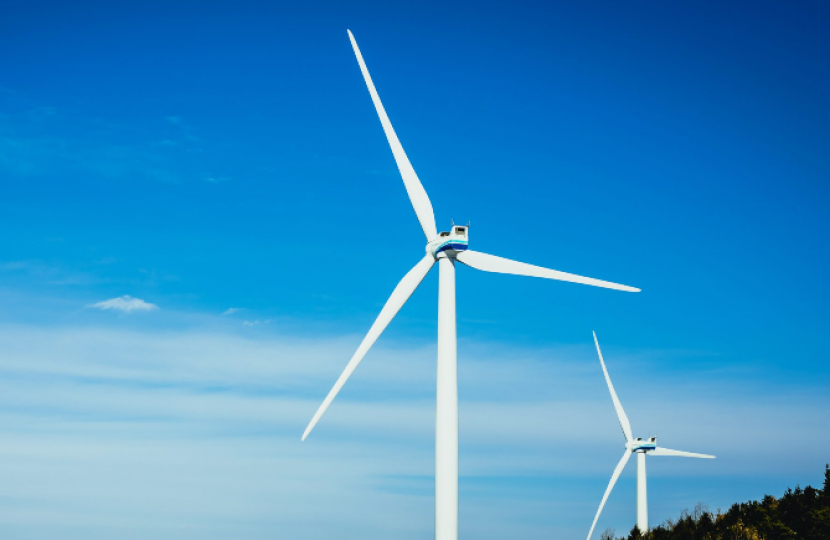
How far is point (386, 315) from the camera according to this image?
7356 cm

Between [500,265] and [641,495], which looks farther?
[641,495]

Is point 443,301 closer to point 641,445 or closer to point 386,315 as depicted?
point 386,315

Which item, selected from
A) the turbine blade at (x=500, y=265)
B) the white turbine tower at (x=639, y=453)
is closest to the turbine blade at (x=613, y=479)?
the white turbine tower at (x=639, y=453)

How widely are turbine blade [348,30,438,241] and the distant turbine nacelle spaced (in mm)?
2297

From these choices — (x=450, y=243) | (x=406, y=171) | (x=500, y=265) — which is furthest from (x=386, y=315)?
(x=406, y=171)

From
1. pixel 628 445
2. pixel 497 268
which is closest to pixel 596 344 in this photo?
pixel 628 445

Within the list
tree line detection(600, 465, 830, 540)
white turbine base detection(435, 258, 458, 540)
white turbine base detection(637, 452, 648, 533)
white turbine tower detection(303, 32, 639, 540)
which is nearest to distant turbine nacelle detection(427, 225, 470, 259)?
white turbine tower detection(303, 32, 639, 540)

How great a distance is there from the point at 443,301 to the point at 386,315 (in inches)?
217

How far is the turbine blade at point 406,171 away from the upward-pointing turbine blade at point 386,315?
11.6 ft

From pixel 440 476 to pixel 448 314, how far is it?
12.7 meters

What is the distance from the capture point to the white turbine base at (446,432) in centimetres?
6644

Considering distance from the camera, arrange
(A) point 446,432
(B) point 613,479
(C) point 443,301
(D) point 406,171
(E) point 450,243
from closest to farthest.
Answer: (A) point 446,432, (C) point 443,301, (E) point 450,243, (D) point 406,171, (B) point 613,479

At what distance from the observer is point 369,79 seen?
80.4m

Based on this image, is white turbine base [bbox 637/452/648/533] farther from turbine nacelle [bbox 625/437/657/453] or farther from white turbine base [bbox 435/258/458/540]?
white turbine base [bbox 435/258/458/540]
